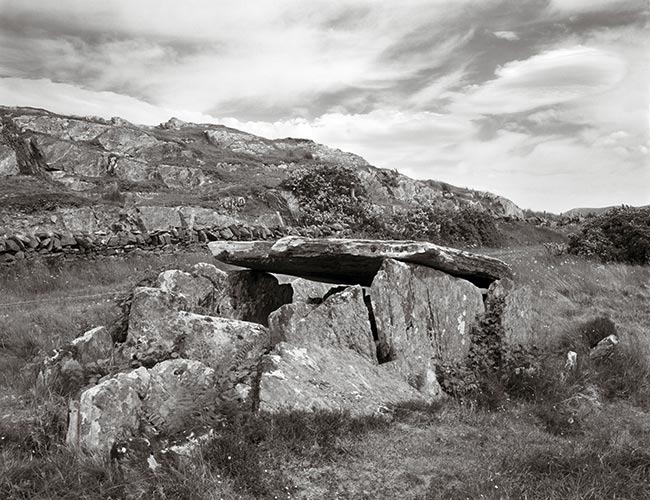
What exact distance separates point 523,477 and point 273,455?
264 cm

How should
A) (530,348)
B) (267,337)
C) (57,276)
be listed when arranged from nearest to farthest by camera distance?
1. (267,337)
2. (530,348)
3. (57,276)

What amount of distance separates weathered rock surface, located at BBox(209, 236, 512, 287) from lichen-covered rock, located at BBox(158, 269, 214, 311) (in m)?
0.63

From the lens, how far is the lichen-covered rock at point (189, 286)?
1030 centimetres

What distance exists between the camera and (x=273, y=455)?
594cm

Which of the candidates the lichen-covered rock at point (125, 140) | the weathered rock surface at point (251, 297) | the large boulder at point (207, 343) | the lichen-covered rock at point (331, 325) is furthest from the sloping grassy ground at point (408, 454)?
the lichen-covered rock at point (125, 140)

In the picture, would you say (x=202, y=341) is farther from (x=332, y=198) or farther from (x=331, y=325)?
(x=332, y=198)

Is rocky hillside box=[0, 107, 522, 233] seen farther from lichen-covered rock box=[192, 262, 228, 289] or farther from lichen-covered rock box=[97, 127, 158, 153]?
lichen-covered rock box=[192, 262, 228, 289]

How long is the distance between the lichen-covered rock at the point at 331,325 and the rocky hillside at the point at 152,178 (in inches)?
603

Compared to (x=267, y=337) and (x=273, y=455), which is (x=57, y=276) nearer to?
(x=267, y=337)

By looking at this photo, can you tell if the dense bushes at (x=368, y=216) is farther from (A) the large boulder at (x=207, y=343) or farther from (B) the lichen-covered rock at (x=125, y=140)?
(B) the lichen-covered rock at (x=125, y=140)

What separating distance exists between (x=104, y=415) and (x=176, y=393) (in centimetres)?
88

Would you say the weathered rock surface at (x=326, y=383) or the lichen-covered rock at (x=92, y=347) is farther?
the lichen-covered rock at (x=92, y=347)

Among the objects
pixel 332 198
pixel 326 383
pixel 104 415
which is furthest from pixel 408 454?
pixel 332 198

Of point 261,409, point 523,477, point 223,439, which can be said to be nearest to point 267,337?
point 261,409
